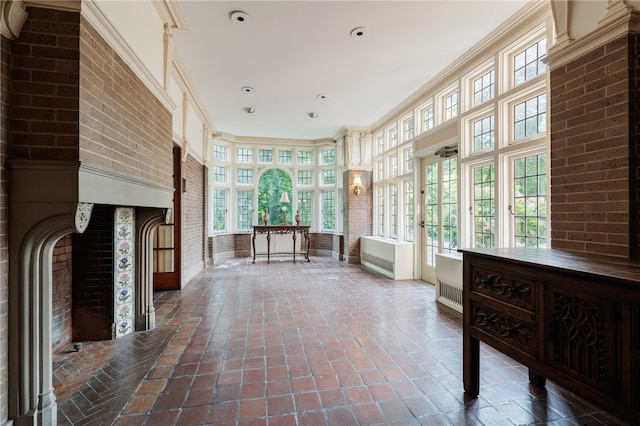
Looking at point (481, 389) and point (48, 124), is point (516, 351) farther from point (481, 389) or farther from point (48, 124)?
point (48, 124)

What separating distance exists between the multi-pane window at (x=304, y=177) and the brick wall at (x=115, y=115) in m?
5.90

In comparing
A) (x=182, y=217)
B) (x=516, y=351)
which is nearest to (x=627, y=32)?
(x=516, y=351)

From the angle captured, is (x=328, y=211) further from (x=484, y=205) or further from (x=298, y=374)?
(x=298, y=374)

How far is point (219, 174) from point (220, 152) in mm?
597

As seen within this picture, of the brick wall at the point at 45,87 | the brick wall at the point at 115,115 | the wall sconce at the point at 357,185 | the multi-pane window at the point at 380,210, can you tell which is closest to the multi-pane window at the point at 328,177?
the wall sconce at the point at 357,185

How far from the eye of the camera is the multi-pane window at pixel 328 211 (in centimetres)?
882

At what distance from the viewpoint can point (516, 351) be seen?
1.76 m

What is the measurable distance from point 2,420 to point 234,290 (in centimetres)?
324

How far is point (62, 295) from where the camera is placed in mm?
2715

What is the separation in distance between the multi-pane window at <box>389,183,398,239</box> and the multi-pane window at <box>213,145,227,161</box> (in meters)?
4.59

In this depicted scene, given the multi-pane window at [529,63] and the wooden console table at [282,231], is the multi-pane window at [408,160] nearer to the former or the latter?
the multi-pane window at [529,63]

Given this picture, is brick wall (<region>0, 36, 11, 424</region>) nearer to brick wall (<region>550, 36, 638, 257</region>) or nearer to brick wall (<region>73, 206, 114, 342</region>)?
brick wall (<region>73, 206, 114, 342</region>)

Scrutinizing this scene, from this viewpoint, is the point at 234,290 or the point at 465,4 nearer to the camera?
the point at 465,4

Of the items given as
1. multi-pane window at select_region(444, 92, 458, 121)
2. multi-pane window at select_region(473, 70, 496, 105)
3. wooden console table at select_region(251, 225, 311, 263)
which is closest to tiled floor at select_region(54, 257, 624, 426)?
multi-pane window at select_region(473, 70, 496, 105)
